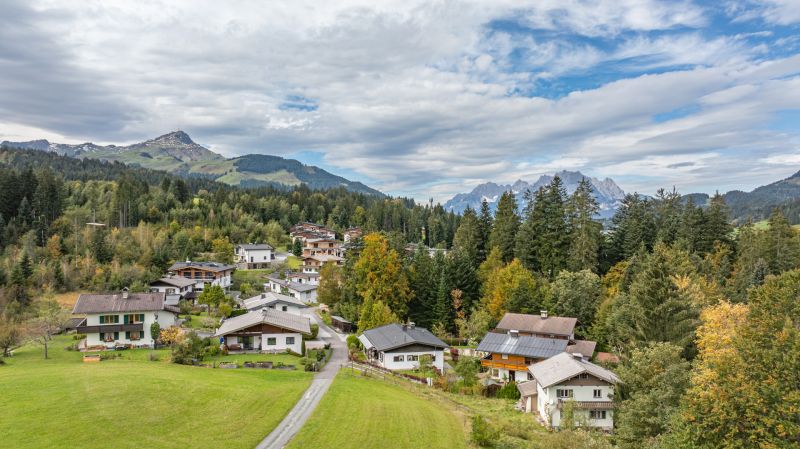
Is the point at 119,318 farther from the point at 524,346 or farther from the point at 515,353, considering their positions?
the point at 524,346

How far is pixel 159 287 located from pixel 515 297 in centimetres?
5426

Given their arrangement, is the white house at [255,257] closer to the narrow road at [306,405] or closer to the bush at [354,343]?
the bush at [354,343]

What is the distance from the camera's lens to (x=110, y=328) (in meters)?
46.9

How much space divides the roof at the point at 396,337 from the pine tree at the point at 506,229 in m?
24.2

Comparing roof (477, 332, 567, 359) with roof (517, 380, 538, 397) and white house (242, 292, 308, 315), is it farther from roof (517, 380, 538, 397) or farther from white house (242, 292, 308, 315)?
white house (242, 292, 308, 315)

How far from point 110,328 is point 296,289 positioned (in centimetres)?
3573

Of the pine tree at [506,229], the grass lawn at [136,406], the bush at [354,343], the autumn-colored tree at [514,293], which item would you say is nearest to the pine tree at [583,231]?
the autumn-colored tree at [514,293]

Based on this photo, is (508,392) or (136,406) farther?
(508,392)

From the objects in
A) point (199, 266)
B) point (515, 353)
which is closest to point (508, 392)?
point (515, 353)

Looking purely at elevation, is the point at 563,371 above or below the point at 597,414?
above

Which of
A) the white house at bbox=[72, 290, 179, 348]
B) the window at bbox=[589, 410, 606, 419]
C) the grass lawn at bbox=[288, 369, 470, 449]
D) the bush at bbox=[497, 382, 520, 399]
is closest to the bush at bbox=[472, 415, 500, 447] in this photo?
the grass lawn at bbox=[288, 369, 470, 449]

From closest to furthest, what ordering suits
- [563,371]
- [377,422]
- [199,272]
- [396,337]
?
1. [377,422]
2. [563,371]
3. [396,337]
4. [199,272]

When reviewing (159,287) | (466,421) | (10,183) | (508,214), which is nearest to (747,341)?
(466,421)

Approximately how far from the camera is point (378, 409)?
30.5 meters
